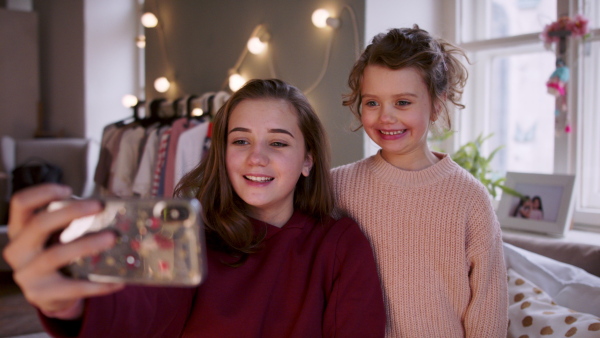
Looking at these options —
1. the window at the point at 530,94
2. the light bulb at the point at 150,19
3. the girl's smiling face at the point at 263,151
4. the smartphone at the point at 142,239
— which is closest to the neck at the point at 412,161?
the girl's smiling face at the point at 263,151

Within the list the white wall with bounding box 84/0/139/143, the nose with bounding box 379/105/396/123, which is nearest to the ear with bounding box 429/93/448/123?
the nose with bounding box 379/105/396/123

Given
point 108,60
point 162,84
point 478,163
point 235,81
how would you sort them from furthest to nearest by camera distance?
point 108,60 → point 162,84 → point 235,81 → point 478,163

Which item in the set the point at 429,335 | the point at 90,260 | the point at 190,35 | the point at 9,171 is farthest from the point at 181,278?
the point at 9,171

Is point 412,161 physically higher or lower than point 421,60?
lower

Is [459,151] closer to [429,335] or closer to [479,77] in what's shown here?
[479,77]

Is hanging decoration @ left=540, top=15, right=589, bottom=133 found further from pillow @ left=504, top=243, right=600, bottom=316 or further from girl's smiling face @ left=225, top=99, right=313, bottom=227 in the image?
girl's smiling face @ left=225, top=99, right=313, bottom=227

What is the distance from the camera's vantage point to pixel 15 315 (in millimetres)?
2982

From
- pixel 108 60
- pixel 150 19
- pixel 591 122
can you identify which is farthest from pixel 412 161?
pixel 108 60

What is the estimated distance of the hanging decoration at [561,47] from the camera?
204 cm

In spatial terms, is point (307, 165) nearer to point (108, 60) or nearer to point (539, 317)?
point (539, 317)

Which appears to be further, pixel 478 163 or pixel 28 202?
pixel 478 163

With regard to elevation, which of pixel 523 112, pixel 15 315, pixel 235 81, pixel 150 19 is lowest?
pixel 15 315

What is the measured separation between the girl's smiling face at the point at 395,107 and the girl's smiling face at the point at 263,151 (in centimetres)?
18

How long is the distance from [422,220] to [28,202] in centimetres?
82
